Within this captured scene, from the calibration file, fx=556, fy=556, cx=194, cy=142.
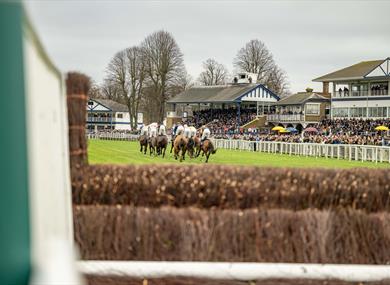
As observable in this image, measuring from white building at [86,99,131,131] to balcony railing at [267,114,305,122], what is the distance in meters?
28.6

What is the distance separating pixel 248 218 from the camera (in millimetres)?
5254

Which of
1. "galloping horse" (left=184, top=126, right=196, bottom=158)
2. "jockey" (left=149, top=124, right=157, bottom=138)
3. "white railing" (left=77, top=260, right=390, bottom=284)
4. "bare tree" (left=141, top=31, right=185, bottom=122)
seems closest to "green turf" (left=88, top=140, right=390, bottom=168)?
"galloping horse" (left=184, top=126, right=196, bottom=158)

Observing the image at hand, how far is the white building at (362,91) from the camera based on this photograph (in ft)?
160

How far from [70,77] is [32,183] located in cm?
489

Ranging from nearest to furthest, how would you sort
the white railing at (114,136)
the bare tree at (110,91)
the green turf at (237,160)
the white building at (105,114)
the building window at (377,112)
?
the green turf at (237,160), the building window at (377,112), the white railing at (114,136), the bare tree at (110,91), the white building at (105,114)

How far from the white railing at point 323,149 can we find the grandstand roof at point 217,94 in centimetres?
2696

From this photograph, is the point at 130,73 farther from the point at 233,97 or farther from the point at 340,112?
the point at 340,112

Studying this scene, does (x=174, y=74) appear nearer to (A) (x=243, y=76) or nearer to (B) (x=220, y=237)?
(A) (x=243, y=76)

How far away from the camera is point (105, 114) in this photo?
3105 inches

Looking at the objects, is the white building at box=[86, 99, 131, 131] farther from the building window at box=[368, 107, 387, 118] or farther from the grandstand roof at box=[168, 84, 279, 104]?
the building window at box=[368, 107, 387, 118]

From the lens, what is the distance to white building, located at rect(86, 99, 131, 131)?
254 ft

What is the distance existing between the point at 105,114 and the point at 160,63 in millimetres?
17588

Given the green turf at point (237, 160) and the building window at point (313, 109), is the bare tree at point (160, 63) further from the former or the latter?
the green turf at point (237, 160)

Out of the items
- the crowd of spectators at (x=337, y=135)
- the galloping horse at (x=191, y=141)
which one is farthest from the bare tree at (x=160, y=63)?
the galloping horse at (x=191, y=141)
